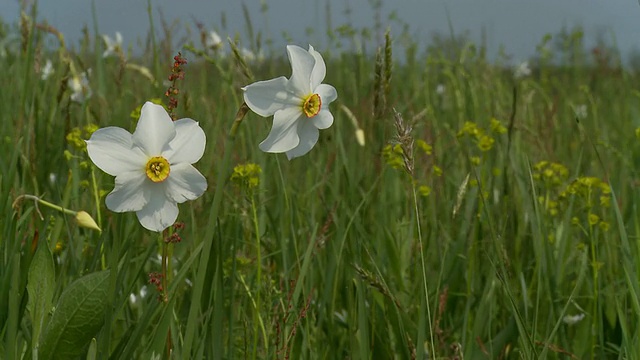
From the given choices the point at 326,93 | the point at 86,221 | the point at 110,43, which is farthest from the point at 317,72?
→ the point at 110,43

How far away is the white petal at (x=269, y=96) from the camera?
1050 mm

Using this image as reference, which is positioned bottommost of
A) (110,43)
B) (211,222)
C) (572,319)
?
(572,319)

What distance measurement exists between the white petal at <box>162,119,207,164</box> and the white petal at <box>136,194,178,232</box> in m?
0.06

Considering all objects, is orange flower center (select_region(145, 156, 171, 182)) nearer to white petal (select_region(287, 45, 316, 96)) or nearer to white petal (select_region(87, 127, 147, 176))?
white petal (select_region(87, 127, 147, 176))

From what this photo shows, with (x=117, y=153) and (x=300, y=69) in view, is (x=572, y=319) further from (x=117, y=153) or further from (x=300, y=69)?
(x=117, y=153)

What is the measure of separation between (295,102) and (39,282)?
49 centimetres

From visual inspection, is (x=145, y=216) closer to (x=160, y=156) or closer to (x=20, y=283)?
(x=160, y=156)

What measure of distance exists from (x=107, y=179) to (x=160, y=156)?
0.70m

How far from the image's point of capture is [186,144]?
1.05 metres

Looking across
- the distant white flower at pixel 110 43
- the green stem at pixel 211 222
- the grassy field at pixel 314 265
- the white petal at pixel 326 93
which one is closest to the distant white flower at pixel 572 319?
the grassy field at pixel 314 265

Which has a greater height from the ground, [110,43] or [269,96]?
[110,43]

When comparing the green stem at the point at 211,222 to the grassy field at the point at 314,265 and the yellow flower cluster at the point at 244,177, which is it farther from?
the yellow flower cluster at the point at 244,177

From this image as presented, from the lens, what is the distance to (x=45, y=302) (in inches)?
47.6

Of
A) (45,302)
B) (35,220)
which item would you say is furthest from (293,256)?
(45,302)
